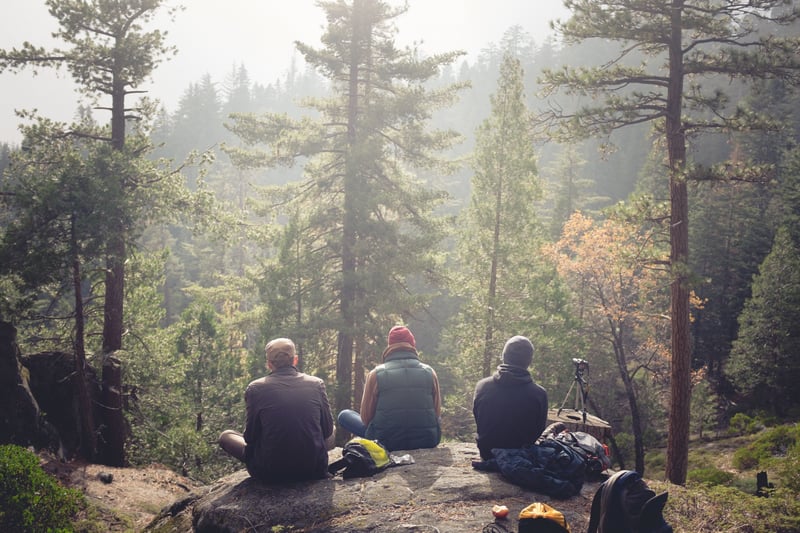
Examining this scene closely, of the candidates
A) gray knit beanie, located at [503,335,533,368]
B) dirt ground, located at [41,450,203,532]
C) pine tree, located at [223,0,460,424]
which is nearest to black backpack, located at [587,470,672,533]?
gray knit beanie, located at [503,335,533,368]

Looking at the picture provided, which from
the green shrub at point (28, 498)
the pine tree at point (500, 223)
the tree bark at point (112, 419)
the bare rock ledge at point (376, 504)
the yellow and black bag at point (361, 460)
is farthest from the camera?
the pine tree at point (500, 223)

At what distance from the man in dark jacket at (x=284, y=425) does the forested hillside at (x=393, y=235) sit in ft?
22.2

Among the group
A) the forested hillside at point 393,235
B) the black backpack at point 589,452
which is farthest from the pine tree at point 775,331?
the black backpack at point 589,452

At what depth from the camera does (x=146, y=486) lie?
435 inches

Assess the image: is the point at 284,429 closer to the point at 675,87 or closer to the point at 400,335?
the point at 400,335

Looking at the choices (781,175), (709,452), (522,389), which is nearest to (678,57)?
(522,389)

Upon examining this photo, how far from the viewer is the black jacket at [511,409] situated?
5.99 metres

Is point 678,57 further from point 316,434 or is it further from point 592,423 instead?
point 316,434

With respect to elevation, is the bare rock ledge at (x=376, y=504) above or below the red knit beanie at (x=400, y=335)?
below

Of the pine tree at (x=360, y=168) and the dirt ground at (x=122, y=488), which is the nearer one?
the dirt ground at (x=122, y=488)

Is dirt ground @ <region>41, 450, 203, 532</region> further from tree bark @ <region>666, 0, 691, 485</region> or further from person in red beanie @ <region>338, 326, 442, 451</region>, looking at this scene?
tree bark @ <region>666, 0, 691, 485</region>

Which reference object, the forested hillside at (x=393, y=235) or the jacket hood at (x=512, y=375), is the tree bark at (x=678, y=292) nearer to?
the forested hillside at (x=393, y=235)

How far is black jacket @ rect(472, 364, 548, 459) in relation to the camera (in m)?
5.99

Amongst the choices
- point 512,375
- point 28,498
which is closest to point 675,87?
point 512,375
